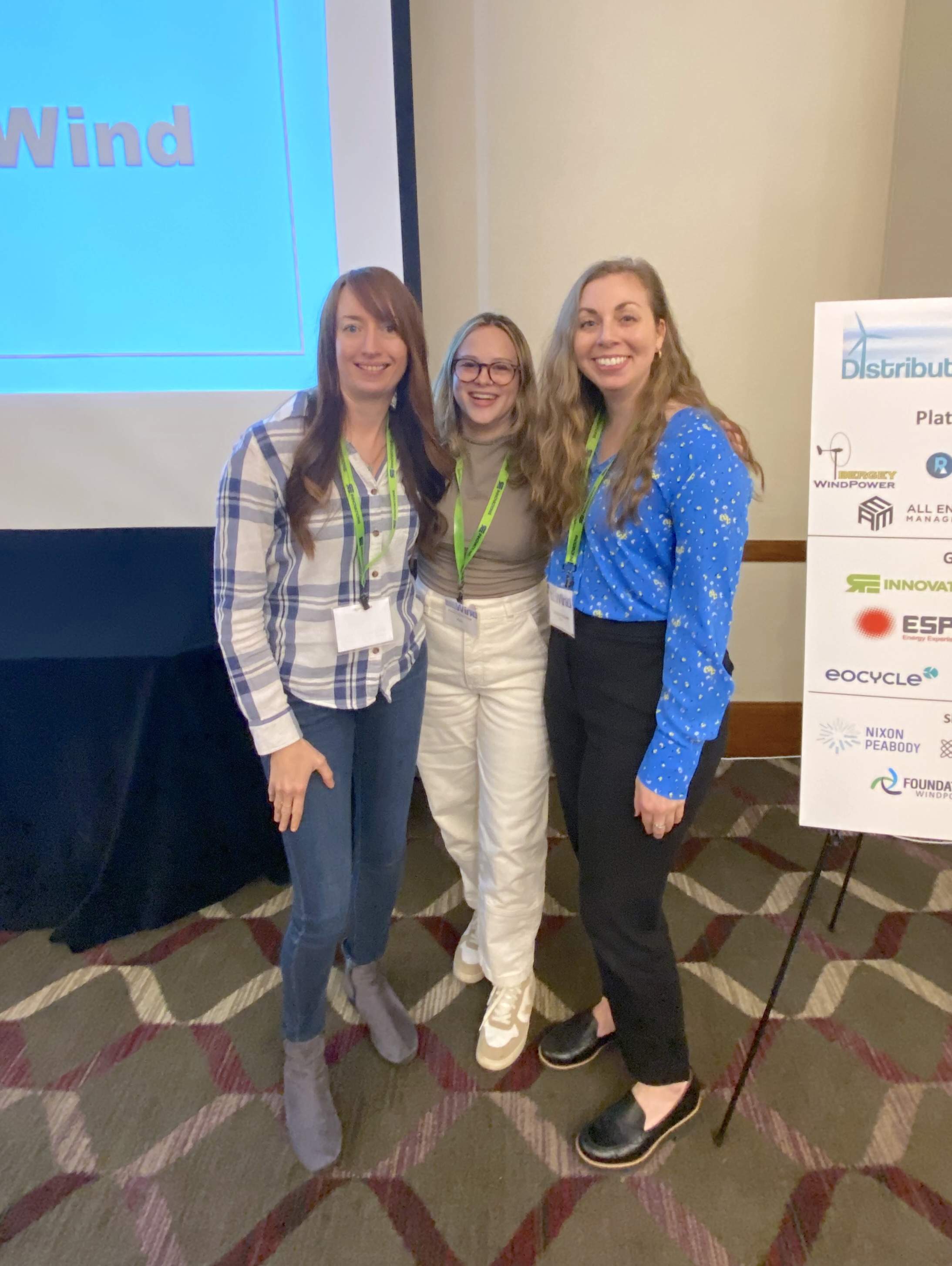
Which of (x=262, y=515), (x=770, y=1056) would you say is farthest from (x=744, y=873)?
(x=262, y=515)

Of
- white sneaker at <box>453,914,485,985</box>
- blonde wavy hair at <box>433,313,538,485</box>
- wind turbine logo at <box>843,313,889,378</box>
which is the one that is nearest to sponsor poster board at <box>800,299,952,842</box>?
wind turbine logo at <box>843,313,889,378</box>

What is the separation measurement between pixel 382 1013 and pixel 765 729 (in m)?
1.86

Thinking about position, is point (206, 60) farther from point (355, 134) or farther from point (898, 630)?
point (898, 630)

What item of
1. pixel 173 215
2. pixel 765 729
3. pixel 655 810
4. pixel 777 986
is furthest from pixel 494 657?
pixel 765 729

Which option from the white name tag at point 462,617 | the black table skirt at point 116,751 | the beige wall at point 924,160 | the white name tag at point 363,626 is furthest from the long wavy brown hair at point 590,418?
the beige wall at point 924,160

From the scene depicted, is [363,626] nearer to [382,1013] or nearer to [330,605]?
[330,605]

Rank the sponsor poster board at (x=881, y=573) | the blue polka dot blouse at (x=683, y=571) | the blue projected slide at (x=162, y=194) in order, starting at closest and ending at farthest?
1. the blue polka dot blouse at (x=683, y=571)
2. the sponsor poster board at (x=881, y=573)
3. the blue projected slide at (x=162, y=194)

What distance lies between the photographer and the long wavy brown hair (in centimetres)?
107

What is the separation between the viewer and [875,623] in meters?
→ 1.19

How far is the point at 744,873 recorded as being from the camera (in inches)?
82.0

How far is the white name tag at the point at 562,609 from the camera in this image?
1206 mm

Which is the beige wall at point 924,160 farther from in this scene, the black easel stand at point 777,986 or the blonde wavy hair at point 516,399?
the black easel stand at point 777,986

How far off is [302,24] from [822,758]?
197 cm

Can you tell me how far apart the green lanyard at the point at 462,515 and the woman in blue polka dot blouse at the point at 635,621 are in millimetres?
69
